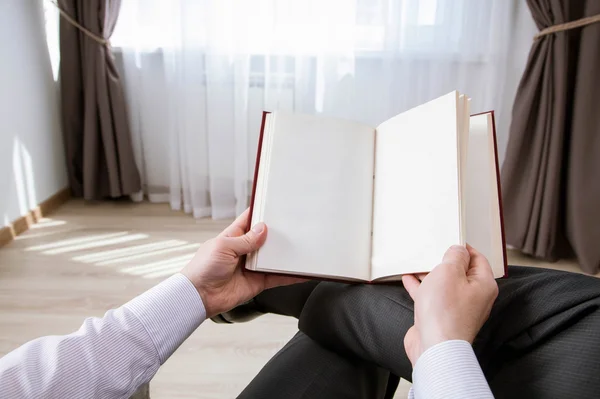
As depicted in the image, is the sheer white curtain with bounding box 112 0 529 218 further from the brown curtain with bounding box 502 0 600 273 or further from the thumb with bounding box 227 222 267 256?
the thumb with bounding box 227 222 267 256

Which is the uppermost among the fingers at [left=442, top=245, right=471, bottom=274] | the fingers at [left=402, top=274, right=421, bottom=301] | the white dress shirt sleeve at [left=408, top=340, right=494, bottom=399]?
the fingers at [left=442, top=245, right=471, bottom=274]

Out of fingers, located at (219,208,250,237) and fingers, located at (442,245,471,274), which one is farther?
fingers, located at (219,208,250,237)

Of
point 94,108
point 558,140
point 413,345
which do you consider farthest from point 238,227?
point 94,108

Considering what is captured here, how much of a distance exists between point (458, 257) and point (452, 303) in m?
0.06

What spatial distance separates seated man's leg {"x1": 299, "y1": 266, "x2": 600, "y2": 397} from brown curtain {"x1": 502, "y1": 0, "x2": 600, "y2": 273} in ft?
3.83

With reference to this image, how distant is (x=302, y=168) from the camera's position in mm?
642

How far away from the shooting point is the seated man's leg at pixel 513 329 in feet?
1.40

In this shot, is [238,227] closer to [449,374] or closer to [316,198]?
[316,198]

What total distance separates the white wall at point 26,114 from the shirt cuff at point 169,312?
152cm

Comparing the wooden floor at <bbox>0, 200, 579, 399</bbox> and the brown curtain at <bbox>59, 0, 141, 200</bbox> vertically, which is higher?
the brown curtain at <bbox>59, 0, 141, 200</bbox>

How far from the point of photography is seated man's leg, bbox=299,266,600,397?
43cm

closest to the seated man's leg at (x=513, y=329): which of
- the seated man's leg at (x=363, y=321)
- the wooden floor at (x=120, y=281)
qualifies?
the seated man's leg at (x=363, y=321)

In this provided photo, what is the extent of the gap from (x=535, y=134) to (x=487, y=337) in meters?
1.38

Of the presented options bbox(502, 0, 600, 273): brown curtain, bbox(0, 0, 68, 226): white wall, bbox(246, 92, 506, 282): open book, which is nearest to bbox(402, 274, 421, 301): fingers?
bbox(246, 92, 506, 282): open book
